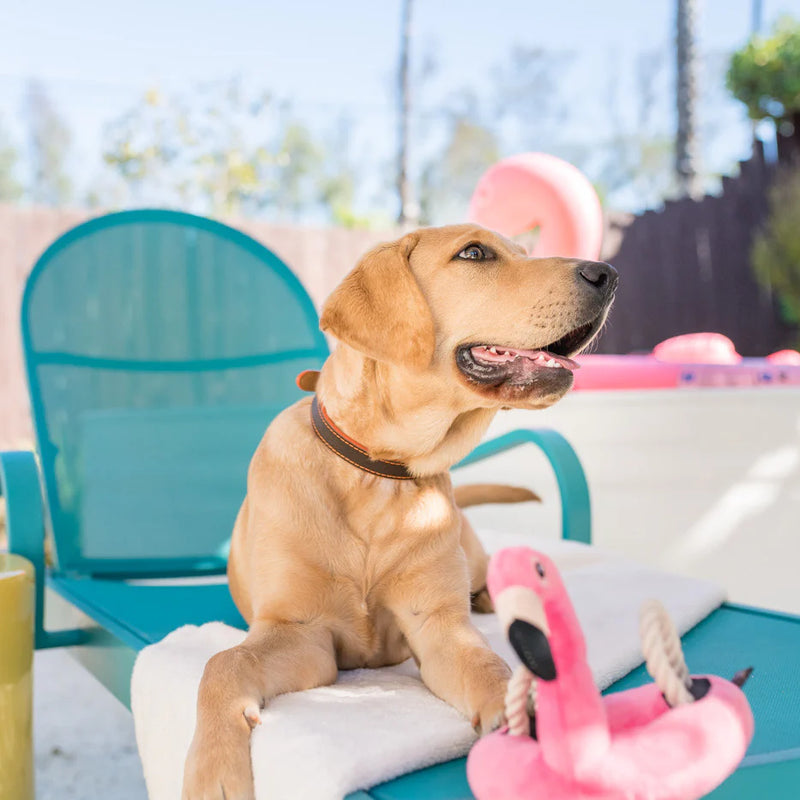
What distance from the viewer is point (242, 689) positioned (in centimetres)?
141

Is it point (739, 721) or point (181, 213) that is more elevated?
point (181, 213)

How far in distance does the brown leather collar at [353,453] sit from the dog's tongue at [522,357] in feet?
0.89

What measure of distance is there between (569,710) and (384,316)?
880 mm

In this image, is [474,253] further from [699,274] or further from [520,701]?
[699,274]

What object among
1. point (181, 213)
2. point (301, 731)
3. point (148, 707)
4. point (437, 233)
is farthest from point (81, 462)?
point (301, 731)

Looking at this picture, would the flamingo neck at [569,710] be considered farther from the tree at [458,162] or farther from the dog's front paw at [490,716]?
the tree at [458,162]

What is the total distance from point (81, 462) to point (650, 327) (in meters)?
11.3

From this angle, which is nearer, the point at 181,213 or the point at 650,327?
the point at 181,213

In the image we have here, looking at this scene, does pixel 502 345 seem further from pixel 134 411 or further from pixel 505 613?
pixel 134 411

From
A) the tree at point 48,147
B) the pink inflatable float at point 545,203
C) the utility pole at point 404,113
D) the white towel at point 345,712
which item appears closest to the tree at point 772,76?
the utility pole at point 404,113

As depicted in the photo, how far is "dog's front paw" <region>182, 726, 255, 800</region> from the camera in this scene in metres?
1.26

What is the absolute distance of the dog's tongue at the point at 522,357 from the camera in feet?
5.59

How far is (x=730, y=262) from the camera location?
12.1 meters

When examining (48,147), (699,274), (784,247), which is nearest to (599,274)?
(784,247)
